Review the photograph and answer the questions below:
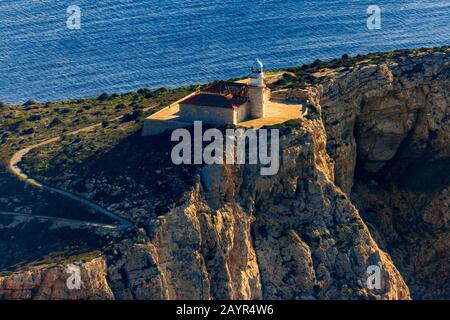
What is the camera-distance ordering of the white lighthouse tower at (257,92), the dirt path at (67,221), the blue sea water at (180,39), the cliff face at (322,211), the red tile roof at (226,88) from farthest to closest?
the blue sea water at (180,39) → the red tile roof at (226,88) → the white lighthouse tower at (257,92) → the dirt path at (67,221) → the cliff face at (322,211)

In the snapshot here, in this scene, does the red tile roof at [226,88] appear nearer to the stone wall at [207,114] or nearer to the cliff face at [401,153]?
the stone wall at [207,114]

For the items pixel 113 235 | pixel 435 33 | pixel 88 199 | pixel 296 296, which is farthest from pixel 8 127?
pixel 435 33

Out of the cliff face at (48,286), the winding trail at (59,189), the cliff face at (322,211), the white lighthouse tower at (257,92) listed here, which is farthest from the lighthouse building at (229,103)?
the cliff face at (48,286)

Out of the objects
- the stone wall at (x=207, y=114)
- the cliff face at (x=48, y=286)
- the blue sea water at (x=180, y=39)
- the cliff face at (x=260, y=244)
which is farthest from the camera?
the blue sea water at (x=180, y=39)

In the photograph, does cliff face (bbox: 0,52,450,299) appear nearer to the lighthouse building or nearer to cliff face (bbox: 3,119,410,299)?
cliff face (bbox: 3,119,410,299)

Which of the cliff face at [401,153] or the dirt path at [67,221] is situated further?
the cliff face at [401,153]

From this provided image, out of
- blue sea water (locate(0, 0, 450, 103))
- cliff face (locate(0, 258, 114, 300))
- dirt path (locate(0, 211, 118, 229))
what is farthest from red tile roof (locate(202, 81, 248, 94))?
blue sea water (locate(0, 0, 450, 103))
